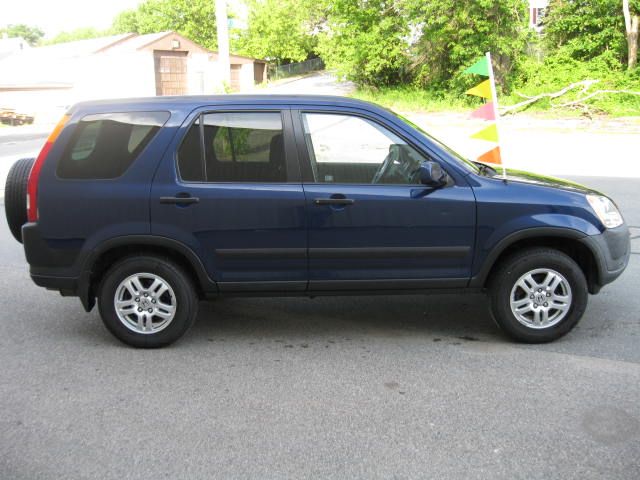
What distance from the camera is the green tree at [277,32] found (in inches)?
2228

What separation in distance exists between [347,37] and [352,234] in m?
30.3

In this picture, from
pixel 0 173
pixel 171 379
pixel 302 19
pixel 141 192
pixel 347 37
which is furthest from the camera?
pixel 302 19

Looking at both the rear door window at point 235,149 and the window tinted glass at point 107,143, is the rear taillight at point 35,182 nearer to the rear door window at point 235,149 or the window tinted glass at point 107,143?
the window tinted glass at point 107,143

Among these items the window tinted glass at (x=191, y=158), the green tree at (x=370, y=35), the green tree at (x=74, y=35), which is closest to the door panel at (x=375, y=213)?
the window tinted glass at (x=191, y=158)

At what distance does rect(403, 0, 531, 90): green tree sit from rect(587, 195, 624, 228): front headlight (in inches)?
923

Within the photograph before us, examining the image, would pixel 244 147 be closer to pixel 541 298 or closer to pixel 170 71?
pixel 541 298

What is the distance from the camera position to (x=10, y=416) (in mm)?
3828

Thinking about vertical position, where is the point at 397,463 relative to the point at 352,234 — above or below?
below

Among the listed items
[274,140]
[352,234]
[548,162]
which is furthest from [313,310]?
[548,162]

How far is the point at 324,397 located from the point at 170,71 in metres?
43.6

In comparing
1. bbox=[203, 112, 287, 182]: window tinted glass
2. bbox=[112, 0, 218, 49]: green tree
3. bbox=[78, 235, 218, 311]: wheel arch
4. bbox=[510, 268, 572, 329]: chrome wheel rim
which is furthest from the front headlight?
bbox=[112, 0, 218, 49]: green tree

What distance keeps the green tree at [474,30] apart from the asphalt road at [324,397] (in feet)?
78.5

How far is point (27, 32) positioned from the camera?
134750mm

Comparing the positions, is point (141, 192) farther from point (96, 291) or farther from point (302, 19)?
point (302, 19)
